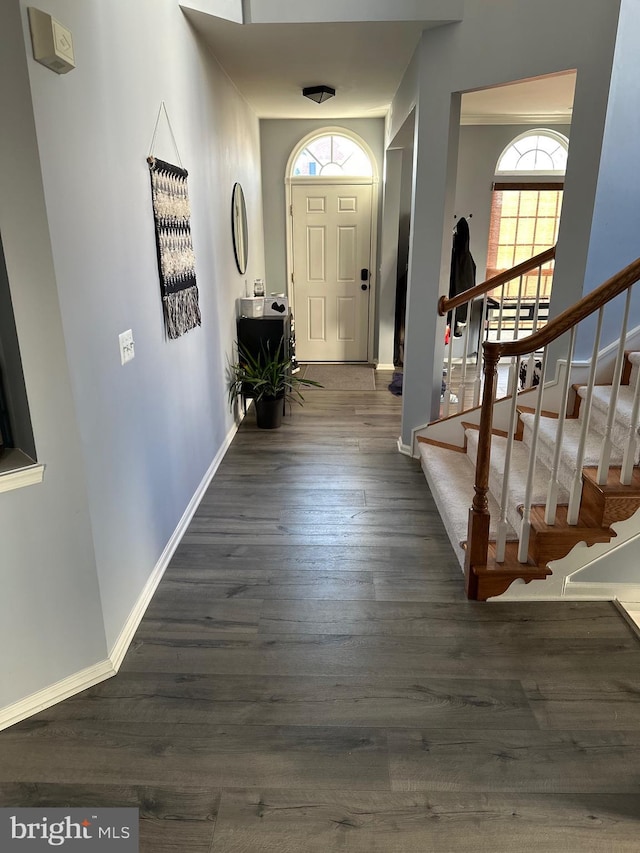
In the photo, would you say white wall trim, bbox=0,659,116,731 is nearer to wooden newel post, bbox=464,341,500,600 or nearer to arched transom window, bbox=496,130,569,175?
wooden newel post, bbox=464,341,500,600

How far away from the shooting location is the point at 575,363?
293 centimetres

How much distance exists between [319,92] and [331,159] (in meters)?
1.62

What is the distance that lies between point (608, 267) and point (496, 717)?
6.97ft

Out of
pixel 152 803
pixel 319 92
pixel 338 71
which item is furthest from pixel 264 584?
pixel 319 92

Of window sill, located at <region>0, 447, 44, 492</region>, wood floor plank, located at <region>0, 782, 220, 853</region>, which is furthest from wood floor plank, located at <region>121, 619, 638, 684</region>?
window sill, located at <region>0, 447, 44, 492</region>

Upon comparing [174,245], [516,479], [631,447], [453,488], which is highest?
[174,245]

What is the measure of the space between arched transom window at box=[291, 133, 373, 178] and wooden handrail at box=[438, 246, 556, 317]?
3.04m

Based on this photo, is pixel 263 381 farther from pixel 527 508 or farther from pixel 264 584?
pixel 527 508

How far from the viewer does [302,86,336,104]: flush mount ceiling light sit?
4414mm

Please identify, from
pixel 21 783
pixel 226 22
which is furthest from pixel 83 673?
pixel 226 22

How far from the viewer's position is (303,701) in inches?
74.9

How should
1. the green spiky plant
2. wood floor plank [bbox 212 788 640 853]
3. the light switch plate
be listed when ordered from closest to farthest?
wood floor plank [bbox 212 788 640 853], the light switch plate, the green spiky plant

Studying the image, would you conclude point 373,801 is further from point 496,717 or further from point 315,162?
point 315,162

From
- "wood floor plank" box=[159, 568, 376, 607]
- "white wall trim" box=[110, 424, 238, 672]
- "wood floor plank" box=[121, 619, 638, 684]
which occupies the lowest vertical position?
"wood floor plank" box=[121, 619, 638, 684]
